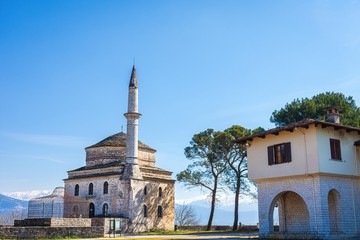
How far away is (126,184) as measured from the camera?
41094 mm

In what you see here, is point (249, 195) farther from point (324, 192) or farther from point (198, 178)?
point (324, 192)

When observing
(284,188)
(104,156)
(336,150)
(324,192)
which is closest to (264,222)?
(284,188)

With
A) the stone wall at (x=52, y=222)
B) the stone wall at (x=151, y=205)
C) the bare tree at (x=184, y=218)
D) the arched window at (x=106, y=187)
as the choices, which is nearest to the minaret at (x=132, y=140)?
the stone wall at (x=151, y=205)

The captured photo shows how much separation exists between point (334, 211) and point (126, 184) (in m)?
21.7

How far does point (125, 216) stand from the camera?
40.4 m


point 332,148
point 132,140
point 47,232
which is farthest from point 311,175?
point 132,140

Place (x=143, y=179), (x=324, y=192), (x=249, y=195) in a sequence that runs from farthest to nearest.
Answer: (x=249, y=195)
(x=143, y=179)
(x=324, y=192)

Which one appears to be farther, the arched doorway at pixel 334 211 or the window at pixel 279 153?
the window at pixel 279 153

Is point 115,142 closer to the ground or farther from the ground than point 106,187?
farther from the ground

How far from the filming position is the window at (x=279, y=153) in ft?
83.0

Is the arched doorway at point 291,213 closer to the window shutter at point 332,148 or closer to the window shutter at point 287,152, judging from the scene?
the window shutter at point 287,152

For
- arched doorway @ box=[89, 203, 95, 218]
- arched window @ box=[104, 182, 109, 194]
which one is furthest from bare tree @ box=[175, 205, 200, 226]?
arched window @ box=[104, 182, 109, 194]

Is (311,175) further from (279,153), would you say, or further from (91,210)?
(91,210)

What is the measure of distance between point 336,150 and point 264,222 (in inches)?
256
